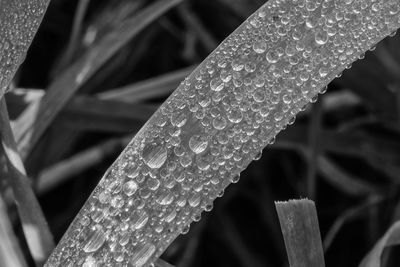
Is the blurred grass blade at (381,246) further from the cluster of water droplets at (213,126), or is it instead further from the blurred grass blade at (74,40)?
the blurred grass blade at (74,40)

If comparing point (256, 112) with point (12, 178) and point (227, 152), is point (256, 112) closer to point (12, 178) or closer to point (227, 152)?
point (227, 152)

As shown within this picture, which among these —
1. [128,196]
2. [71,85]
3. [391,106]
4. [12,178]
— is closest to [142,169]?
[128,196]

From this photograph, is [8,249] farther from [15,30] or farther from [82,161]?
[82,161]

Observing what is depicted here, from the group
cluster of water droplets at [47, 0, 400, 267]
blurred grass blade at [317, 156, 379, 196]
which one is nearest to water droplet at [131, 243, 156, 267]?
cluster of water droplets at [47, 0, 400, 267]

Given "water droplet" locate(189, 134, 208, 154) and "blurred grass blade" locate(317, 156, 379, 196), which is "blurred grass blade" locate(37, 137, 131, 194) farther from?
"water droplet" locate(189, 134, 208, 154)

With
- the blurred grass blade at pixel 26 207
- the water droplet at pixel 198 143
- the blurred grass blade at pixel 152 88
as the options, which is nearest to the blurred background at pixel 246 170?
the blurred grass blade at pixel 152 88

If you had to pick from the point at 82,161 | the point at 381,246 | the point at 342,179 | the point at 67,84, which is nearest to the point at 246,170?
the point at 342,179
